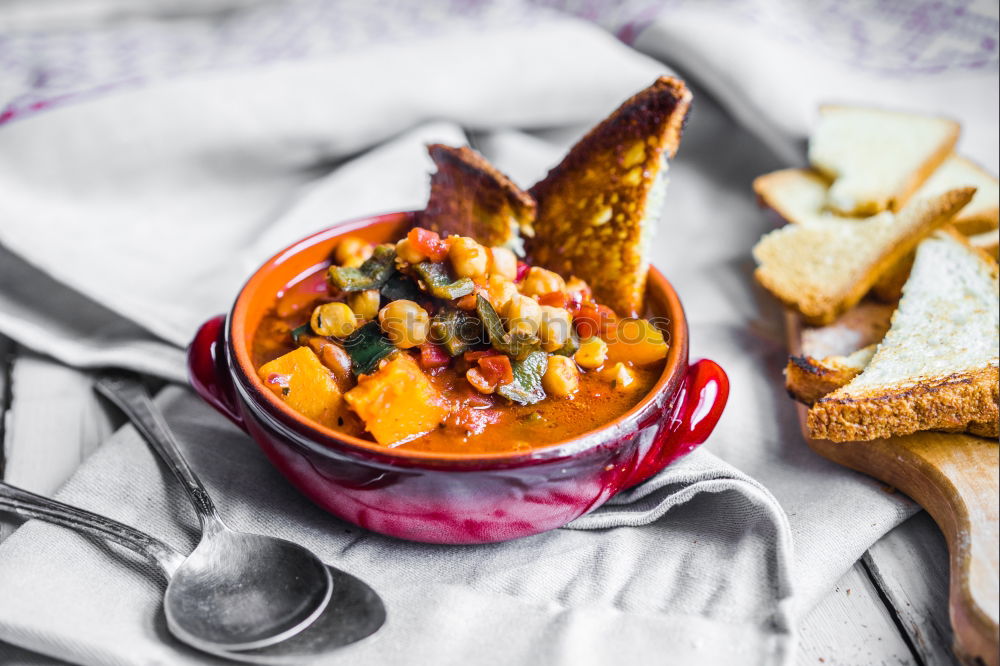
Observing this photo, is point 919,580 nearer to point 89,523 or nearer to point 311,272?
point 311,272

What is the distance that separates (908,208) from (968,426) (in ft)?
4.14

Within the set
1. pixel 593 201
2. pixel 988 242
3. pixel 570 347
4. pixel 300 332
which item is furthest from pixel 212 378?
pixel 988 242

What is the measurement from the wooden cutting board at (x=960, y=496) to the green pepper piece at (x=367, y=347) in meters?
1.51

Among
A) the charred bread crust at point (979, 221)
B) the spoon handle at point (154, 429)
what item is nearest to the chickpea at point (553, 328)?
the spoon handle at point (154, 429)

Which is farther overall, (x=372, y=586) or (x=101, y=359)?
(x=101, y=359)

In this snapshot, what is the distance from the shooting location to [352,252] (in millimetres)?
3115

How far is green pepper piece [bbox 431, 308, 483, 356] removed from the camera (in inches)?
102

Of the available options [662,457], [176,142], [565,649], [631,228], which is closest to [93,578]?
[565,649]

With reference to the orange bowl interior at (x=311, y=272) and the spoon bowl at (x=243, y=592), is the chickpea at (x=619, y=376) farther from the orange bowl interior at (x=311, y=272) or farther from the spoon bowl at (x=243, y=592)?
the spoon bowl at (x=243, y=592)

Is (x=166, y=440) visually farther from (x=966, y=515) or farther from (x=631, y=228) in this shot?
(x=966, y=515)

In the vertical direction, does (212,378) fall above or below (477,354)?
below

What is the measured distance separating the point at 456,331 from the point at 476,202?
0.73m

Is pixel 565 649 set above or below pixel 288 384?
below

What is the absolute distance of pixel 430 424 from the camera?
244 centimetres
